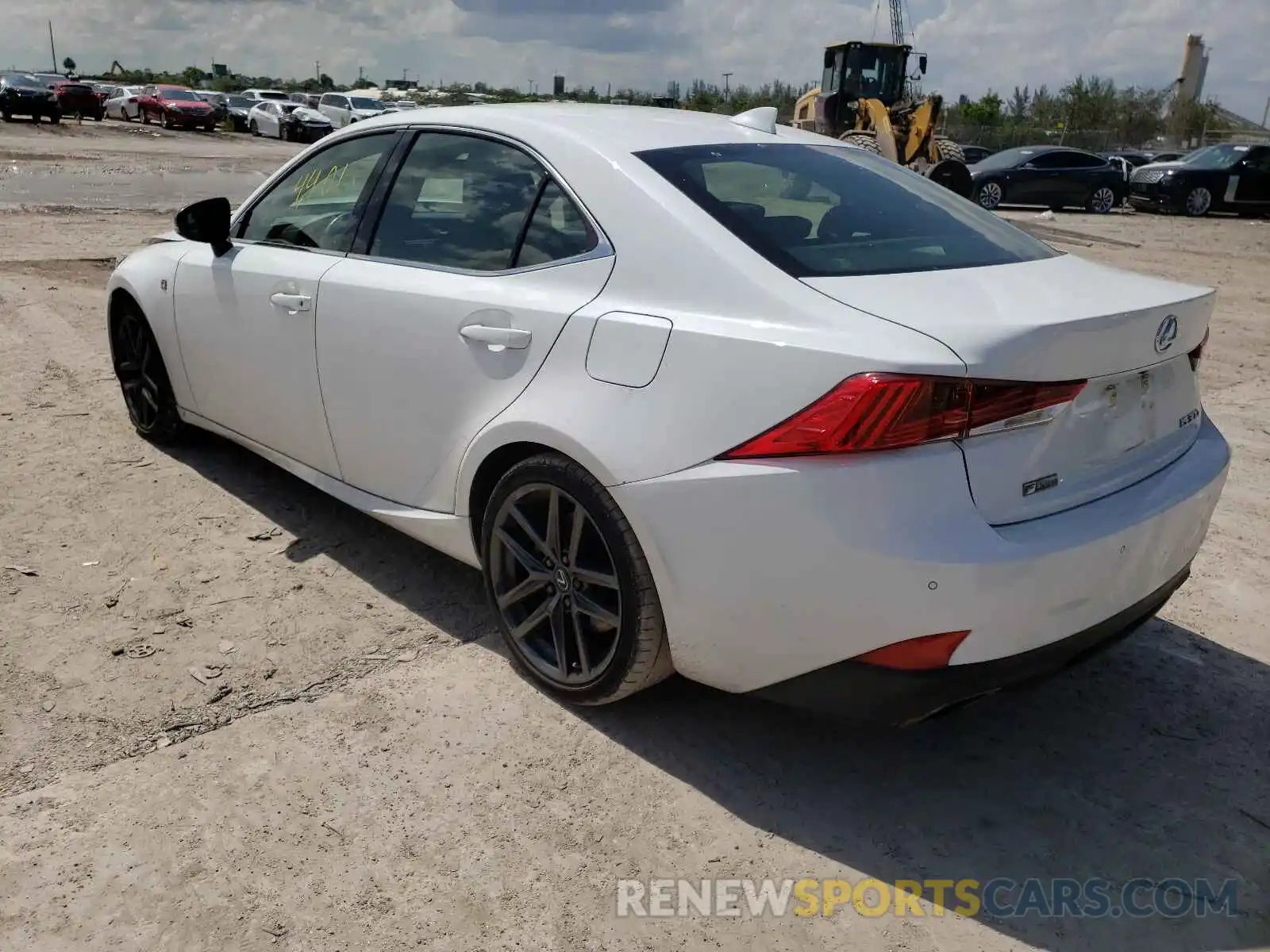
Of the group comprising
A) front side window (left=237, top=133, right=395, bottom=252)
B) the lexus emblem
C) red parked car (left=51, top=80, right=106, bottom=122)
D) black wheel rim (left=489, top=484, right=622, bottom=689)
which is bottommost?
black wheel rim (left=489, top=484, right=622, bottom=689)

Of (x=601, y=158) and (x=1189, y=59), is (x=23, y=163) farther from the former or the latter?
(x=1189, y=59)

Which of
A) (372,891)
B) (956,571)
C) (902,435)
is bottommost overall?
(372,891)

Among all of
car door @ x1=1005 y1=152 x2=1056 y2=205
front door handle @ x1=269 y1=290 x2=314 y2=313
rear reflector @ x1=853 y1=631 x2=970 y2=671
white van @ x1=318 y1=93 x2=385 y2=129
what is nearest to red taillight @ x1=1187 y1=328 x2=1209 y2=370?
rear reflector @ x1=853 y1=631 x2=970 y2=671

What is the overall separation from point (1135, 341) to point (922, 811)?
1274 mm

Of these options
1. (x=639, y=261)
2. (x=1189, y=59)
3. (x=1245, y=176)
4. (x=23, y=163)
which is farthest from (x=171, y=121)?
(x=1189, y=59)

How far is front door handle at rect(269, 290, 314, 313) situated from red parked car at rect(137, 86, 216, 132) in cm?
4158

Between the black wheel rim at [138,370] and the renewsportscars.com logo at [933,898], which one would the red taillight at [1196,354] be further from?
the black wheel rim at [138,370]

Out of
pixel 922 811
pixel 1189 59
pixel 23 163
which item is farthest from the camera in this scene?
pixel 1189 59

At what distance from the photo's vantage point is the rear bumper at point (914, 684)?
2.30m

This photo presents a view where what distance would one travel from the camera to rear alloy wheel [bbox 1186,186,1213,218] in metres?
21.8

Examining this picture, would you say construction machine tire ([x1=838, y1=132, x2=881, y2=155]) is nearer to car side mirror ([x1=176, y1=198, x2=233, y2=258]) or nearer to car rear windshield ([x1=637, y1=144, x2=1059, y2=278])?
car side mirror ([x1=176, y1=198, x2=233, y2=258])

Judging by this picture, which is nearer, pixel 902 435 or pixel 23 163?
pixel 902 435

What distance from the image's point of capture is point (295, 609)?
3.59 metres

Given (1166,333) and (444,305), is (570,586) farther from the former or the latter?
(1166,333)
